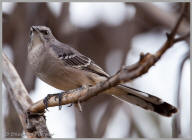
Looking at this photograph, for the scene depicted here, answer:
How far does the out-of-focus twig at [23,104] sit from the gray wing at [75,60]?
0.67 metres

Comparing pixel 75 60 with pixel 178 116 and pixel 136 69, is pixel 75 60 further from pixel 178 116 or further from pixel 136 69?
pixel 136 69

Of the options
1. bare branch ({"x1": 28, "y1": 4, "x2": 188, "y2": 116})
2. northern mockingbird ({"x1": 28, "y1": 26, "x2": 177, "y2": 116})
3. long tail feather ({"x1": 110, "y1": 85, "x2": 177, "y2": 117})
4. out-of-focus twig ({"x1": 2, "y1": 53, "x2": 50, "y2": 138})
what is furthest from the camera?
northern mockingbird ({"x1": 28, "y1": 26, "x2": 177, "y2": 116})

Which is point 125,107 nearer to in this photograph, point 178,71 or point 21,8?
point 178,71

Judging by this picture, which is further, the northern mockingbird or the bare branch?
the northern mockingbird

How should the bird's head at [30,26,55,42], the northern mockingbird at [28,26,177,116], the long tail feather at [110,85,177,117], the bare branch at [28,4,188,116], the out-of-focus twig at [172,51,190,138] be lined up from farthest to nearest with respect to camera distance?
the bird's head at [30,26,55,42]
the northern mockingbird at [28,26,177,116]
the long tail feather at [110,85,177,117]
the out-of-focus twig at [172,51,190,138]
the bare branch at [28,4,188,116]

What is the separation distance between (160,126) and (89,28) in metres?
1.82

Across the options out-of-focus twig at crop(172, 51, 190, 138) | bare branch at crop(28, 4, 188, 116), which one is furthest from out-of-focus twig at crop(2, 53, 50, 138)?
out-of-focus twig at crop(172, 51, 190, 138)

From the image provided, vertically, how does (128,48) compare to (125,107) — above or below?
above

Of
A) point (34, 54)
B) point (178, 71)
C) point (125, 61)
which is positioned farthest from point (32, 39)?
point (178, 71)

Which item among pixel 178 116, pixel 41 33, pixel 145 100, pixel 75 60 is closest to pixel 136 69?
pixel 178 116

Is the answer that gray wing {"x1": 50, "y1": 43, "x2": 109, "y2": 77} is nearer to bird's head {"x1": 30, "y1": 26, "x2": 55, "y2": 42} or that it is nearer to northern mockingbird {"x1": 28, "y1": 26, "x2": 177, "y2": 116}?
northern mockingbird {"x1": 28, "y1": 26, "x2": 177, "y2": 116}

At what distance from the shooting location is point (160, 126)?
4082 mm

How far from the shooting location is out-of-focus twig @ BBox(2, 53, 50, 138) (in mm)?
2887

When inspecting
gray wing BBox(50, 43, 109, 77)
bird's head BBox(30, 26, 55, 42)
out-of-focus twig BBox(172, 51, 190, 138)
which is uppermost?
bird's head BBox(30, 26, 55, 42)
